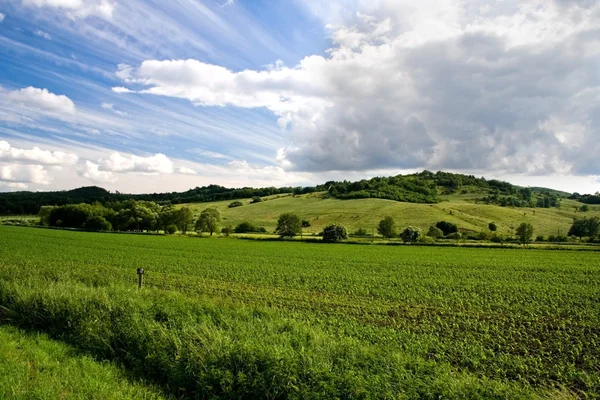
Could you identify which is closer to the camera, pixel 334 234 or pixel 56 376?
pixel 56 376

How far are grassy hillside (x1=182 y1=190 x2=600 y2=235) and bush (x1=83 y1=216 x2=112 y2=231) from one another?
4026 centimetres

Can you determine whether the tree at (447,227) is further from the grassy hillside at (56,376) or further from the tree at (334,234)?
the grassy hillside at (56,376)

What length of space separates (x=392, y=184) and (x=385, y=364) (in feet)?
610

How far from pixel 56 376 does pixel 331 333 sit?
9539 mm

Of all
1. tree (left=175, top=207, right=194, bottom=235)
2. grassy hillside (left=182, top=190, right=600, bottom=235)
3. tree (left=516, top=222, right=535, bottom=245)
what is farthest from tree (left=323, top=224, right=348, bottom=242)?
tree (left=175, top=207, right=194, bottom=235)

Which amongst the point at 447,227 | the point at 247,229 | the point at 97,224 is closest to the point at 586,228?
the point at 447,227

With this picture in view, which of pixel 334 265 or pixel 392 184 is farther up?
pixel 392 184

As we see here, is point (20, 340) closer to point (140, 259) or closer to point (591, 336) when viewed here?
point (591, 336)

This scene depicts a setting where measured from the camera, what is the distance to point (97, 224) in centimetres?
10169

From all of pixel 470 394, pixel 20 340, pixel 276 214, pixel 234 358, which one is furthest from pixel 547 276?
pixel 276 214

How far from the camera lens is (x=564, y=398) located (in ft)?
30.7

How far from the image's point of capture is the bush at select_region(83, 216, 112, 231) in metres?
102

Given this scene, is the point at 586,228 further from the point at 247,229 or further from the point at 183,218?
the point at 183,218

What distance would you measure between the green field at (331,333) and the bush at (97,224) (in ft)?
267
